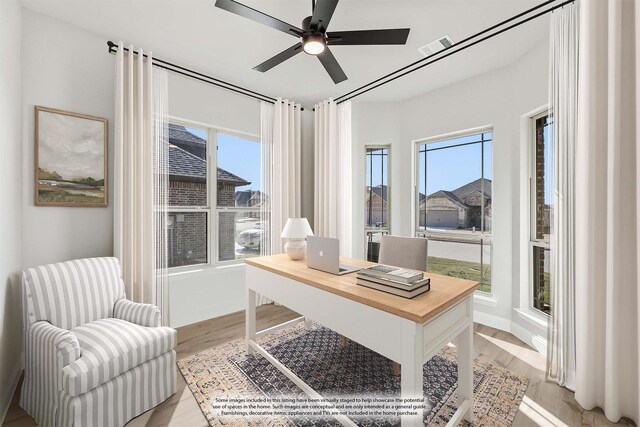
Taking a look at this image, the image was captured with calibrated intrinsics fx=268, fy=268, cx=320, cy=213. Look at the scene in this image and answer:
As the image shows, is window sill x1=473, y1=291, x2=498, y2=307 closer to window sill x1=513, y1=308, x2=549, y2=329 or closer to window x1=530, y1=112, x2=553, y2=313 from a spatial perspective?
window sill x1=513, y1=308, x2=549, y2=329

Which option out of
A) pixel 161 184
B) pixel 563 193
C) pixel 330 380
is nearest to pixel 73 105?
pixel 161 184

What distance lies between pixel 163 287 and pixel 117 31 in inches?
91.4

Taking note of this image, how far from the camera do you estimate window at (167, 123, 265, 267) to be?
118 inches

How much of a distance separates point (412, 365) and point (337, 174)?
273 cm

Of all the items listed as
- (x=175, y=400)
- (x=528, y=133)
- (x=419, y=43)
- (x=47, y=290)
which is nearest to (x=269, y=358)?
(x=175, y=400)

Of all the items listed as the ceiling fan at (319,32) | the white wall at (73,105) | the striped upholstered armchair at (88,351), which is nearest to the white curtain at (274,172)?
the white wall at (73,105)

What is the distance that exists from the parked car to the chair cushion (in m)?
1.79

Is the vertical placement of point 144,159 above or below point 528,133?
below

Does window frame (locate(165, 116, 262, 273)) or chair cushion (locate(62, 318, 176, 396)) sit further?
window frame (locate(165, 116, 262, 273))

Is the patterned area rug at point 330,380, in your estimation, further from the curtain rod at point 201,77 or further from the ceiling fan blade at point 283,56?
the curtain rod at point 201,77

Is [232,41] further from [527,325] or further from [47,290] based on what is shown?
[527,325]

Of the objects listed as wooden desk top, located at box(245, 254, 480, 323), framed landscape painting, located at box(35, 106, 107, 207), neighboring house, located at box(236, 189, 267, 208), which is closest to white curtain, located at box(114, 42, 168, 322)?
framed landscape painting, located at box(35, 106, 107, 207)

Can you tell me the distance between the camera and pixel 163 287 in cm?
261

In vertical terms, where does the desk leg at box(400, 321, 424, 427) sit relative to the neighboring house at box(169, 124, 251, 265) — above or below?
below
